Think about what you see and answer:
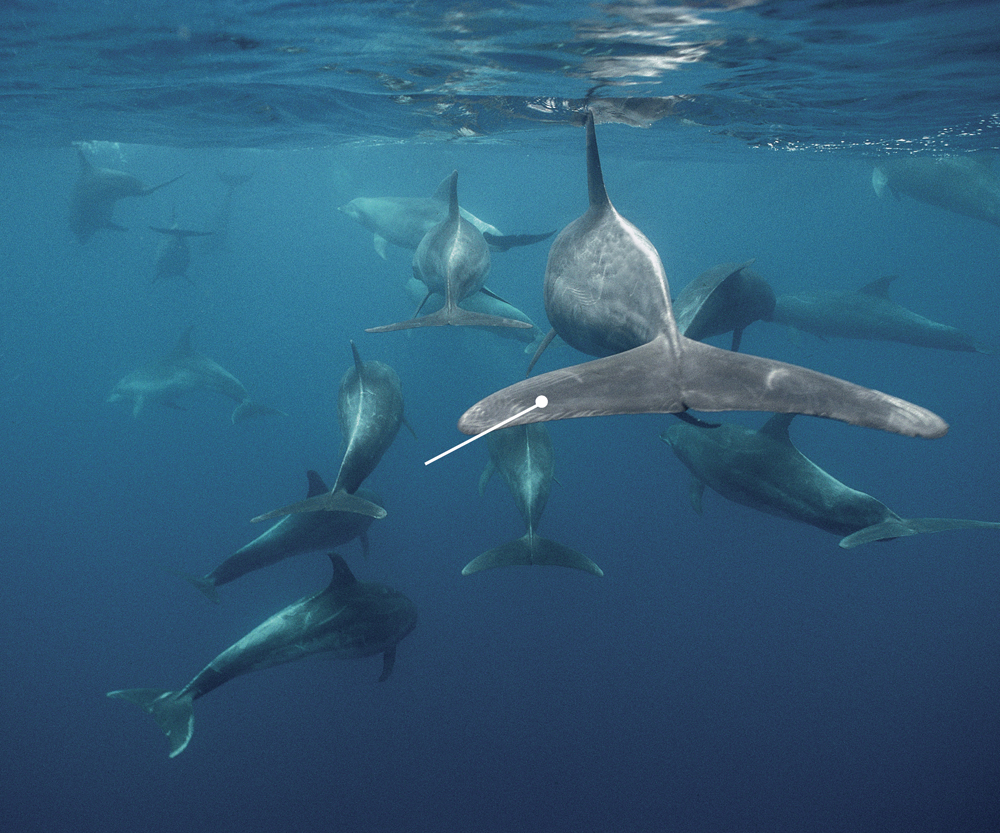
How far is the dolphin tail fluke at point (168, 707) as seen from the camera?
716 centimetres

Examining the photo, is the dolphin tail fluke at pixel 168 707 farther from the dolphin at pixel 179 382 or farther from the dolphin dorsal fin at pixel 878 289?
the dolphin dorsal fin at pixel 878 289

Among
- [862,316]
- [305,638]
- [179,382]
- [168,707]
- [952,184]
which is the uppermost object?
[952,184]

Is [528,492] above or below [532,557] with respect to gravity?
above

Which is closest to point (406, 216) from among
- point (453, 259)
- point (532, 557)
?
point (453, 259)

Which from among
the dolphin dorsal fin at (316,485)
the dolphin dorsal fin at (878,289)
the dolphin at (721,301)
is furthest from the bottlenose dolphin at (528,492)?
the dolphin dorsal fin at (878,289)

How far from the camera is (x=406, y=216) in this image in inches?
639

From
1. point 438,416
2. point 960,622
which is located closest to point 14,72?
point 438,416

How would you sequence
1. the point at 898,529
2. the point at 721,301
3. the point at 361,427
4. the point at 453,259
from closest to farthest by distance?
the point at 898,529 → the point at 361,427 → the point at 721,301 → the point at 453,259

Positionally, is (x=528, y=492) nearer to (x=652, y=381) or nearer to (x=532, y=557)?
(x=532, y=557)

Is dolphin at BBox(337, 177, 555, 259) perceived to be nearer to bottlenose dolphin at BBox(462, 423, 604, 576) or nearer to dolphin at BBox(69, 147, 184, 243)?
dolphin at BBox(69, 147, 184, 243)

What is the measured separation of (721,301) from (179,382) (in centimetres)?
1611

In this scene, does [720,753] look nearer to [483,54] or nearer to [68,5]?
[483,54]

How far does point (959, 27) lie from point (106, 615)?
21660 mm

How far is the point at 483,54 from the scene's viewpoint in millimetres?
11570
